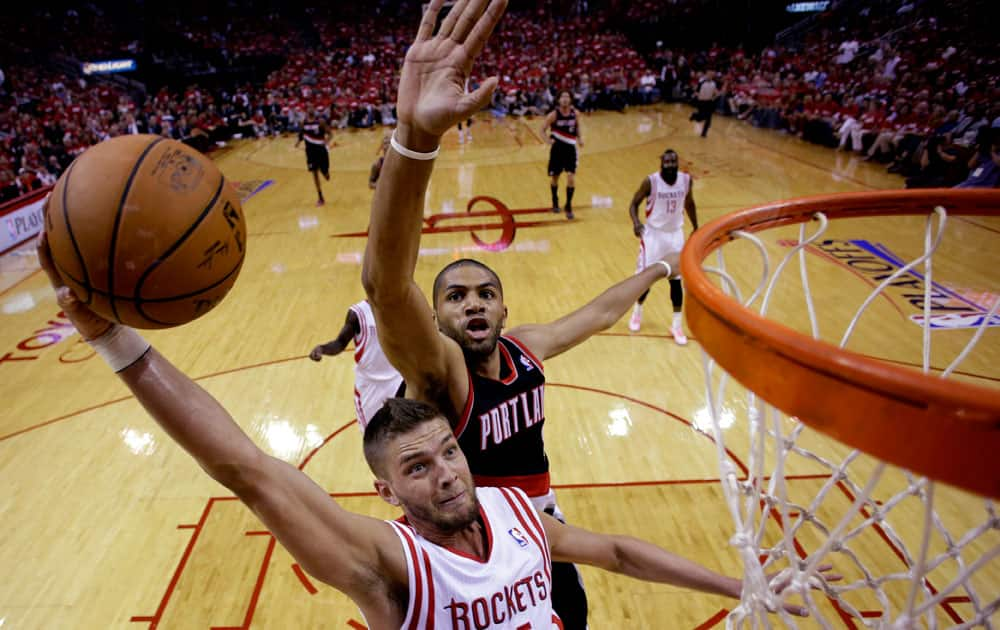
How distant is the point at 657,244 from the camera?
245 inches

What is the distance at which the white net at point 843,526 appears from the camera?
163cm

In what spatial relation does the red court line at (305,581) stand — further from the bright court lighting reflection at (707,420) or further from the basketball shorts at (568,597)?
the bright court lighting reflection at (707,420)

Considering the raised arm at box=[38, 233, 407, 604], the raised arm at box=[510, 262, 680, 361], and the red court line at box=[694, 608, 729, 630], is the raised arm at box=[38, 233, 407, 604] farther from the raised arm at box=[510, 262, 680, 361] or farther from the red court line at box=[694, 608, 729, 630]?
the red court line at box=[694, 608, 729, 630]

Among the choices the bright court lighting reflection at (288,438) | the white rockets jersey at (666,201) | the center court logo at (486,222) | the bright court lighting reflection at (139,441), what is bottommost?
the center court logo at (486,222)

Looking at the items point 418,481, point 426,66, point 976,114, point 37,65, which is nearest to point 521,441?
point 418,481

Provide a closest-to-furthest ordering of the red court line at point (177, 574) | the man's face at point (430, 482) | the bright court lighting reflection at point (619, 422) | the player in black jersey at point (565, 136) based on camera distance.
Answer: the man's face at point (430, 482), the red court line at point (177, 574), the bright court lighting reflection at point (619, 422), the player in black jersey at point (565, 136)

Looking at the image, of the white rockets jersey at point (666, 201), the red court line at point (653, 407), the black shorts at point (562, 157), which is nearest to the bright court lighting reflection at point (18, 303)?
the red court line at point (653, 407)

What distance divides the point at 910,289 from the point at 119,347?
302 inches

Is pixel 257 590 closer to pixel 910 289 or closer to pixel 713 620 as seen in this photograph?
pixel 713 620

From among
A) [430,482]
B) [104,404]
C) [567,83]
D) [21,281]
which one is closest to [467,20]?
[430,482]

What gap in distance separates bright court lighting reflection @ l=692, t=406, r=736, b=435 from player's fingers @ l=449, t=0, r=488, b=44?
3.86 metres

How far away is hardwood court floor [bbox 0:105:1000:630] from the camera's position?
3436mm

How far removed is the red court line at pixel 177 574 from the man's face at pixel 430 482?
2394 mm

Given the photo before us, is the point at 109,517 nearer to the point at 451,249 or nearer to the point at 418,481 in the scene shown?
the point at 418,481
